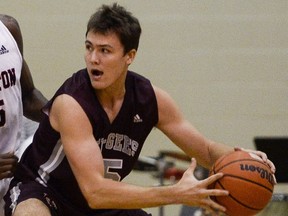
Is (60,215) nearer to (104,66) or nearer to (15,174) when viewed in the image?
(15,174)

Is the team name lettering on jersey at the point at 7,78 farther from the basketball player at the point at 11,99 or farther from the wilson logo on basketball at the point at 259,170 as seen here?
the wilson logo on basketball at the point at 259,170

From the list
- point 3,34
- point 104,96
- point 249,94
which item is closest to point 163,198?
point 104,96

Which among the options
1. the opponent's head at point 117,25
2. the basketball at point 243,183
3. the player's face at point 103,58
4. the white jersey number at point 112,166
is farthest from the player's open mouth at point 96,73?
the basketball at point 243,183

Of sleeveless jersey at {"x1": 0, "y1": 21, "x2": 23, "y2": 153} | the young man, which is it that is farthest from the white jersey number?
sleeveless jersey at {"x1": 0, "y1": 21, "x2": 23, "y2": 153}

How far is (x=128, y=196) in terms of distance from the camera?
12.8ft

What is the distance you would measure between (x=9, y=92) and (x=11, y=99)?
4 cm

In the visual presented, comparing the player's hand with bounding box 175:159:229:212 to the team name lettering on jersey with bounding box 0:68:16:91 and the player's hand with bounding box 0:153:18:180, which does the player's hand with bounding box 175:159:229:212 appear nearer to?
the player's hand with bounding box 0:153:18:180

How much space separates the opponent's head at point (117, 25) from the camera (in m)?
4.17

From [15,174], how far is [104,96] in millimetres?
612

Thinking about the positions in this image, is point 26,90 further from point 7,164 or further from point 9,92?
point 7,164

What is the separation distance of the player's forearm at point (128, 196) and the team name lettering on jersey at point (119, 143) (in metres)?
0.35

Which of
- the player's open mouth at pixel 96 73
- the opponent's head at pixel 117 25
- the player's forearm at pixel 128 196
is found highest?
the opponent's head at pixel 117 25

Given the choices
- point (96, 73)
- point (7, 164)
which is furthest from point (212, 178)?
point (7, 164)

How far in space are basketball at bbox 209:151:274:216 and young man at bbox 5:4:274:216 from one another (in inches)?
2.4
